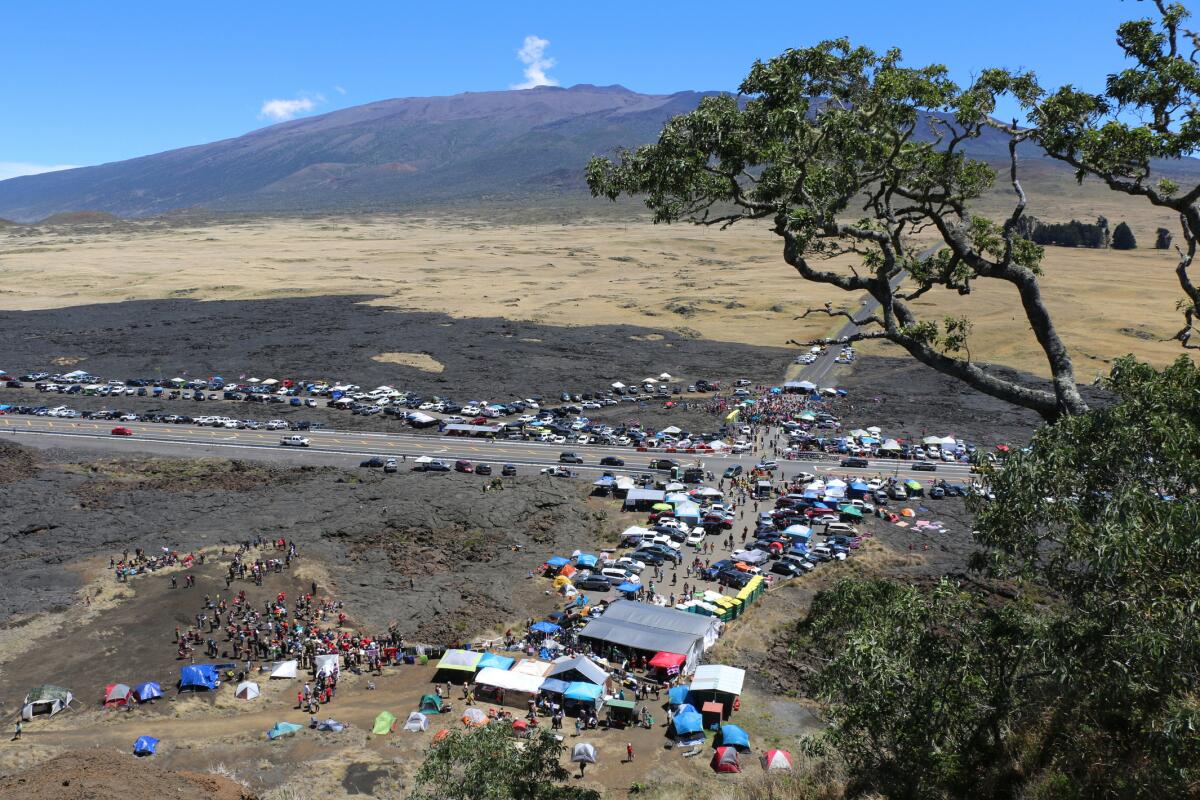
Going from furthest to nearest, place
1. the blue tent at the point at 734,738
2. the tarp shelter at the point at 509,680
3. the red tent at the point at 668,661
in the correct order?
the red tent at the point at 668,661, the tarp shelter at the point at 509,680, the blue tent at the point at 734,738

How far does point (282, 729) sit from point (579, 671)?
42.0ft

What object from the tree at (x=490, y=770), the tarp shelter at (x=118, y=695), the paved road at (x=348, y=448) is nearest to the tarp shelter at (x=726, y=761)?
the tree at (x=490, y=770)

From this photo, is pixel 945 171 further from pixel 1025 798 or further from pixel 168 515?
pixel 168 515

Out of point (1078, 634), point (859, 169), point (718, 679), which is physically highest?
point (859, 169)

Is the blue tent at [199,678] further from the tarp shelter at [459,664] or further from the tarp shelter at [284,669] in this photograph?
the tarp shelter at [459,664]

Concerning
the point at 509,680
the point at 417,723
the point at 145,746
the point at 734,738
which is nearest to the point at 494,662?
the point at 509,680

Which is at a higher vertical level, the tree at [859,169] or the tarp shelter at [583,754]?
the tree at [859,169]

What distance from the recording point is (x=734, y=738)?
32188 millimetres

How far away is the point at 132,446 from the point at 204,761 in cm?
5481

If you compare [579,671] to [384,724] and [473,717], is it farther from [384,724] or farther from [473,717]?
[384,724]

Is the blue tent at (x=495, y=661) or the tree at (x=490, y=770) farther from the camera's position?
the blue tent at (x=495, y=661)

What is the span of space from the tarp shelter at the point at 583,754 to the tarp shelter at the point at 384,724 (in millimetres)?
8233

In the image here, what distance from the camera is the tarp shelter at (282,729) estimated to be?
3325 centimetres

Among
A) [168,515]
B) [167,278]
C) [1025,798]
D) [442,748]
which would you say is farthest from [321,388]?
[167,278]
